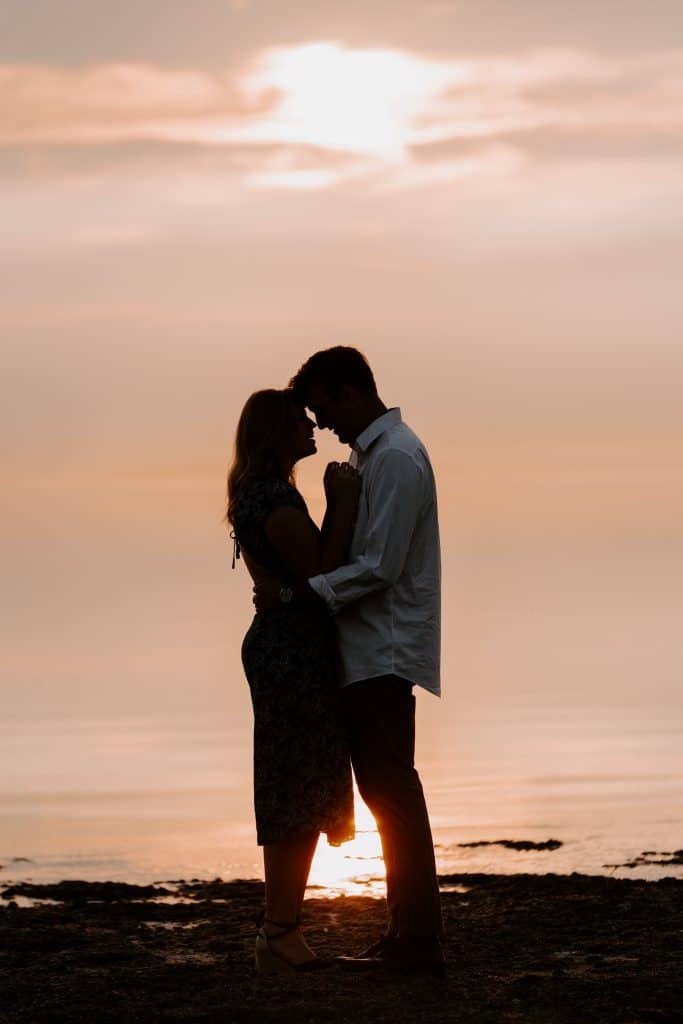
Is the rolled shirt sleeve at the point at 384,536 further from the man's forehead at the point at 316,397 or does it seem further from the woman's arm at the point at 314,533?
the man's forehead at the point at 316,397

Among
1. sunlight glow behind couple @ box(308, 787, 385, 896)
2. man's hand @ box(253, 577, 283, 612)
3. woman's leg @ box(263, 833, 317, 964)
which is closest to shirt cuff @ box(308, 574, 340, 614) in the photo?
man's hand @ box(253, 577, 283, 612)

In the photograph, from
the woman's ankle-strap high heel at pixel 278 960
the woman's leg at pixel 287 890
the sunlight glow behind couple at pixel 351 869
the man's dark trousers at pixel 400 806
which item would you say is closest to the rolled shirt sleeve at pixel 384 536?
the man's dark trousers at pixel 400 806

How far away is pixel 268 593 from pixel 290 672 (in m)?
0.30

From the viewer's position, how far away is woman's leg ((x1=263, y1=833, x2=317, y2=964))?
23.1 ft

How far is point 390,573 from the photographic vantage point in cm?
680

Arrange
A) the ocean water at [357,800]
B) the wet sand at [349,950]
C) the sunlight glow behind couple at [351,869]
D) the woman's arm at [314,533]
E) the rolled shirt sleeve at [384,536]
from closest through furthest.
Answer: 1. the wet sand at [349,950]
2. the rolled shirt sleeve at [384,536]
3. the woman's arm at [314,533]
4. the sunlight glow behind couple at [351,869]
5. the ocean water at [357,800]

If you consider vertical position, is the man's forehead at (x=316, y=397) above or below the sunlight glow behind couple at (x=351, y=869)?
above

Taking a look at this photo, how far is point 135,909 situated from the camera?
881 centimetres

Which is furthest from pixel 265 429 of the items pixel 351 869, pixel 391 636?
pixel 351 869

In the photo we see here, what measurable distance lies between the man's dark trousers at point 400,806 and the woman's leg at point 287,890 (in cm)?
34

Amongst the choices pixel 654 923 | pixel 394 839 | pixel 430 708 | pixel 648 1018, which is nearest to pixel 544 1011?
pixel 648 1018

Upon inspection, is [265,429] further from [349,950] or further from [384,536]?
[349,950]

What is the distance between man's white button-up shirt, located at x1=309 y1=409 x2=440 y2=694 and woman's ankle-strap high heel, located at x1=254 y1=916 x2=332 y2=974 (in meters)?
0.92

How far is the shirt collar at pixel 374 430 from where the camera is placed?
700cm
